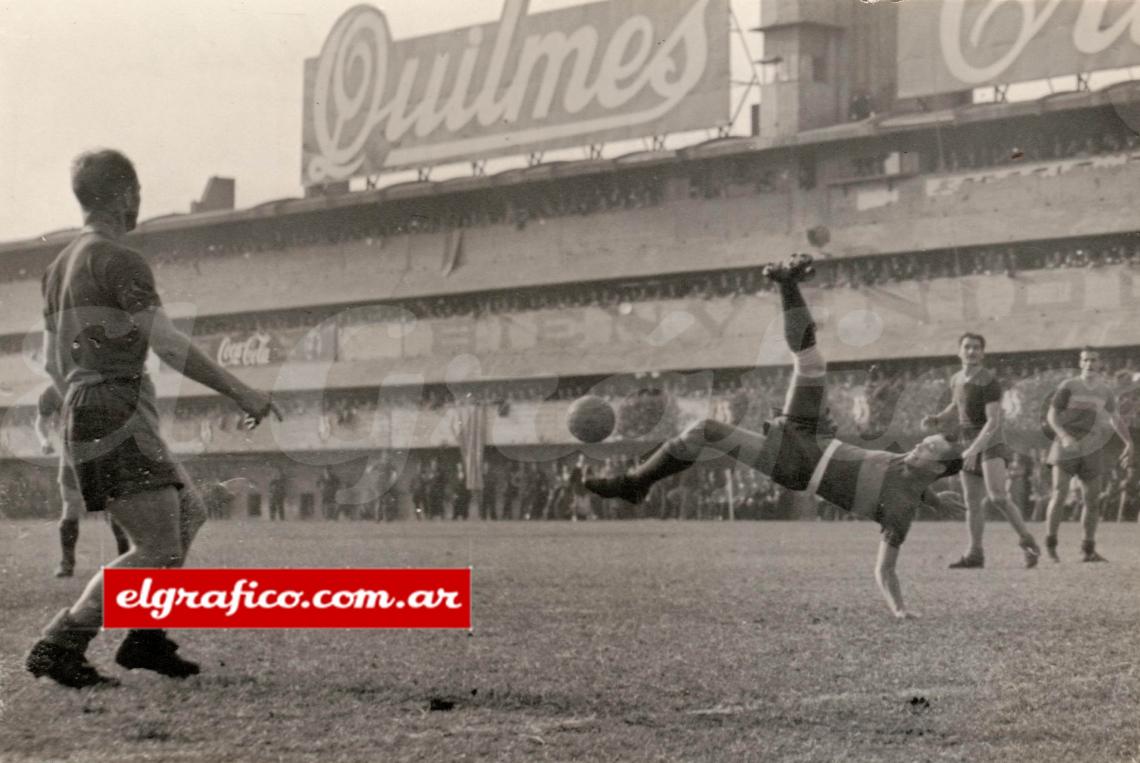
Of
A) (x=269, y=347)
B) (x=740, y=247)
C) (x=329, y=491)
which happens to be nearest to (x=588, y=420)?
(x=269, y=347)

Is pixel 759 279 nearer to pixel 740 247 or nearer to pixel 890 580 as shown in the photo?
pixel 740 247

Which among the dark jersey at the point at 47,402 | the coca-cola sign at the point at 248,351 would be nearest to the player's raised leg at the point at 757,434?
the dark jersey at the point at 47,402

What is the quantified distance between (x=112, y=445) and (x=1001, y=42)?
26.9 metres

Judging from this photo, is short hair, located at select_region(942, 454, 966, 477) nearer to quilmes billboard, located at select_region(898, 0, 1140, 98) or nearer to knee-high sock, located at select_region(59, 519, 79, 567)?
knee-high sock, located at select_region(59, 519, 79, 567)

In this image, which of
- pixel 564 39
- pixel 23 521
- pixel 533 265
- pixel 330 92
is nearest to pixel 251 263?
pixel 23 521

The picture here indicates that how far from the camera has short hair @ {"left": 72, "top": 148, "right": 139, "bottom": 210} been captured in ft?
17.1

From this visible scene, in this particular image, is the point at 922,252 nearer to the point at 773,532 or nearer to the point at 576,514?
the point at 576,514

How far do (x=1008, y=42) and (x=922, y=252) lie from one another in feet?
16.0

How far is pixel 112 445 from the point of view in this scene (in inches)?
201

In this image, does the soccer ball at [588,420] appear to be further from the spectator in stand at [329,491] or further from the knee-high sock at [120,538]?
the spectator in stand at [329,491]

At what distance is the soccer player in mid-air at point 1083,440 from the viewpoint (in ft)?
36.8

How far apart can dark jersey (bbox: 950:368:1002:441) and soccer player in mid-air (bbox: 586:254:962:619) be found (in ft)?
9.87

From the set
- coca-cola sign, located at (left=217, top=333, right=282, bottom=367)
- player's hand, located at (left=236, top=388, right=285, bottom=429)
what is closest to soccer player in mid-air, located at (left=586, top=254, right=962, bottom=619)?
player's hand, located at (left=236, top=388, right=285, bottom=429)

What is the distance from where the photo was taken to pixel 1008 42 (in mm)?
28859
